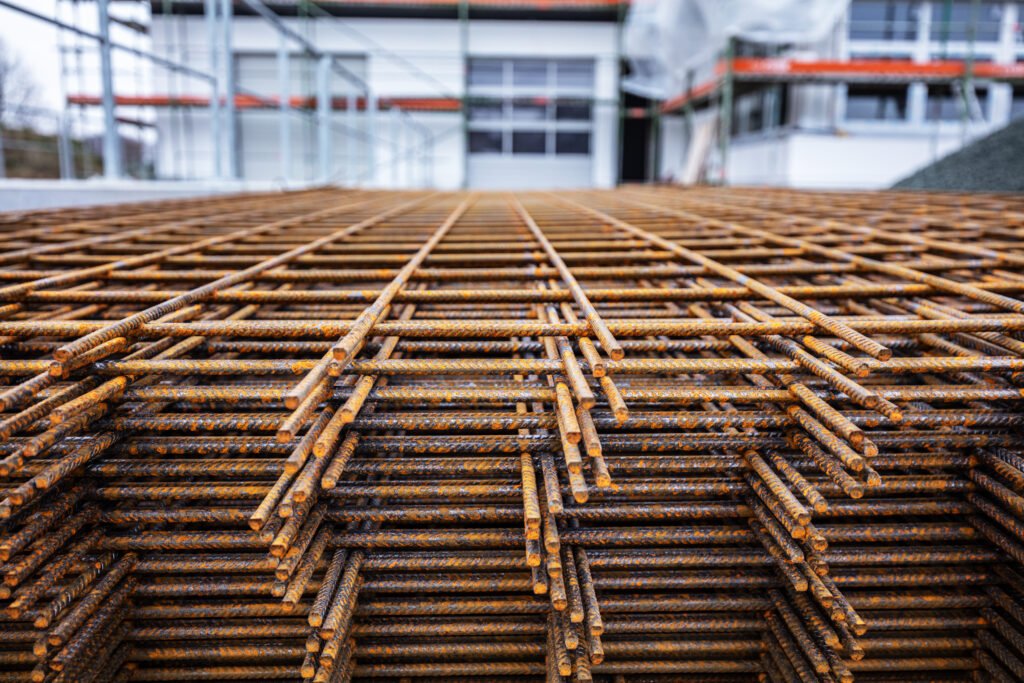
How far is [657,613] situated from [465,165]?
15.5m

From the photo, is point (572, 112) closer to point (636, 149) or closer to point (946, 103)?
point (636, 149)

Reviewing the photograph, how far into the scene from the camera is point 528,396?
1.38 metres

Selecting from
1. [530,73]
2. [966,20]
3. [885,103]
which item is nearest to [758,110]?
[885,103]

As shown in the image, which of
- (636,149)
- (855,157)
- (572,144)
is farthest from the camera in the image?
(636,149)

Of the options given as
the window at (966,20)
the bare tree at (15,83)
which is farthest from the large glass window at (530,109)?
the bare tree at (15,83)

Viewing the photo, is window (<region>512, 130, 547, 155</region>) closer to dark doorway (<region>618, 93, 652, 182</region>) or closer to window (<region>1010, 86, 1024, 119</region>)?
dark doorway (<region>618, 93, 652, 182</region>)

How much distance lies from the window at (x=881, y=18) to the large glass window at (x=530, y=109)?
6108 mm

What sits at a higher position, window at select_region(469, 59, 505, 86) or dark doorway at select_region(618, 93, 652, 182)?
window at select_region(469, 59, 505, 86)

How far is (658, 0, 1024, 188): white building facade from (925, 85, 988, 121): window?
0.7 inches

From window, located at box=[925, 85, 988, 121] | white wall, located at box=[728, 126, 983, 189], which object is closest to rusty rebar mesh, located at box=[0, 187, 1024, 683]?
white wall, located at box=[728, 126, 983, 189]

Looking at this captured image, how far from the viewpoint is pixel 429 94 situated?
51.1ft

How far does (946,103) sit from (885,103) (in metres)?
1.12

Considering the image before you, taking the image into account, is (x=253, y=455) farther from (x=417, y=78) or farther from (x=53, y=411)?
(x=417, y=78)

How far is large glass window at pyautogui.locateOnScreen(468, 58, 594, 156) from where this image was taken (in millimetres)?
15945
